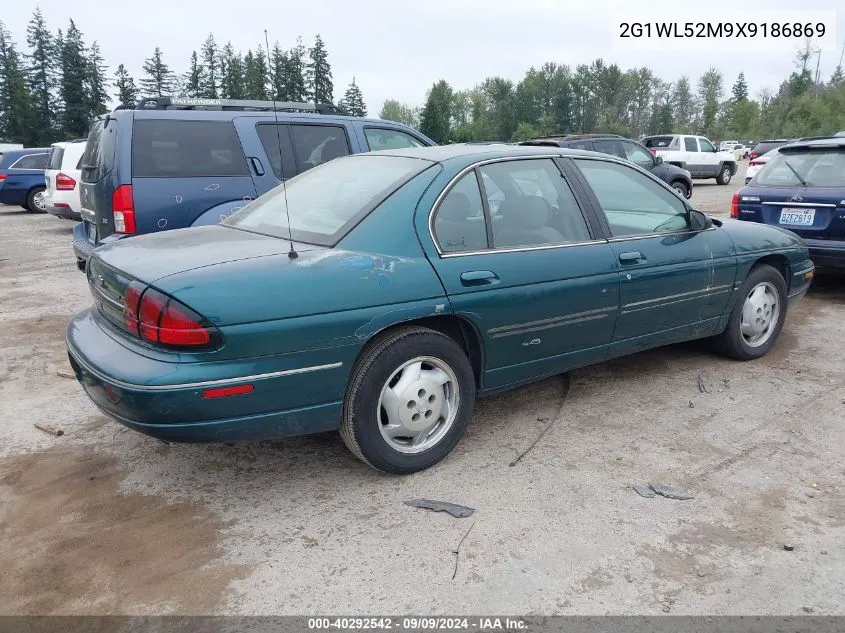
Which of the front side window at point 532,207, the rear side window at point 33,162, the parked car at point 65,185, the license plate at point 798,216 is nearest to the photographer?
the front side window at point 532,207

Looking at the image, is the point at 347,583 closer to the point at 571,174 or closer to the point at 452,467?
the point at 452,467

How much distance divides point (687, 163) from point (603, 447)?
852 inches

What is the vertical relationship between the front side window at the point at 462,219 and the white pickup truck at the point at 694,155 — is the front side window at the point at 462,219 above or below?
below

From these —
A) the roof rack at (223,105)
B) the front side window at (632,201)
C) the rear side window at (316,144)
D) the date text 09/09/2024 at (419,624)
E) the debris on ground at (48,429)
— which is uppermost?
the roof rack at (223,105)

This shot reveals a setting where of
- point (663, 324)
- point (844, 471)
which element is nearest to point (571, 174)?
point (663, 324)

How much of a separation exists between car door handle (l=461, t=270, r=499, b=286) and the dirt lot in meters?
0.92

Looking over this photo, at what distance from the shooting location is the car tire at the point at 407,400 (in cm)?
309

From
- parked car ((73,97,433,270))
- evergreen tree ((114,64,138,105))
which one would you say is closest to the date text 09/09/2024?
parked car ((73,97,433,270))

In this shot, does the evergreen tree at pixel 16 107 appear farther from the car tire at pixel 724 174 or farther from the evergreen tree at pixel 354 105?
the car tire at pixel 724 174

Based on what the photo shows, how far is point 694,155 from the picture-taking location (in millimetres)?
22953

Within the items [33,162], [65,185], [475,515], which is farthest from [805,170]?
[33,162]

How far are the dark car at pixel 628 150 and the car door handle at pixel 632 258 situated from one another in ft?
35.6

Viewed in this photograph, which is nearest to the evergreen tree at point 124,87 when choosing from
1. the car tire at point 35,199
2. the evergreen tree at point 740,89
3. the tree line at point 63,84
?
the tree line at point 63,84

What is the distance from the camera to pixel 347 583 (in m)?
2.54
